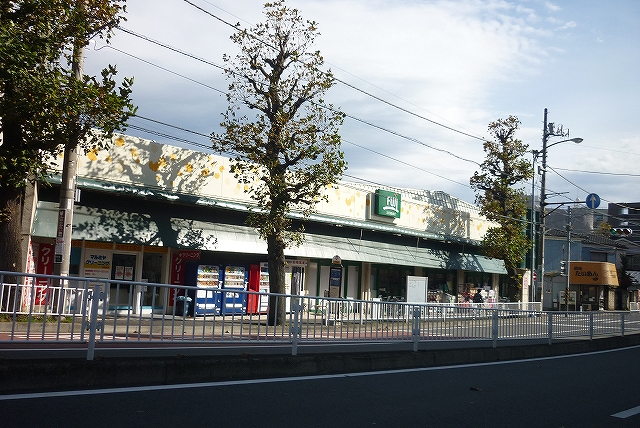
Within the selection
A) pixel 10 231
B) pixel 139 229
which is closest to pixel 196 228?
pixel 139 229

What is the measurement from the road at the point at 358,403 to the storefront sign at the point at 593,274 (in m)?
44.6

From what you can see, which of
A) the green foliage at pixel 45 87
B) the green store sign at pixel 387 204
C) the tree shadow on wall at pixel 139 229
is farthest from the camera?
the green store sign at pixel 387 204

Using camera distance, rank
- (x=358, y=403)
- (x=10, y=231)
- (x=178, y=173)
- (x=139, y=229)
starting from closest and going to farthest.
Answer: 1. (x=358, y=403)
2. (x=10, y=231)
3. (x=139, y=229)
4. (x=178, y=173)

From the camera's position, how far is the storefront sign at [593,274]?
170 ft

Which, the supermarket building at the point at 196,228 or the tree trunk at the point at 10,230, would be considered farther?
the supermarket building at the point at 196,228

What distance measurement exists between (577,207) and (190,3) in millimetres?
69143

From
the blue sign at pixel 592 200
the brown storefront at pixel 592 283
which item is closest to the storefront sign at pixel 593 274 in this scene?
the brown storefront at pixel 592 283

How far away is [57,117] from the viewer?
13.1 metres

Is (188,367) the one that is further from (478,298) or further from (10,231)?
(478,298)

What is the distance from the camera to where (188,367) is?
314 inches

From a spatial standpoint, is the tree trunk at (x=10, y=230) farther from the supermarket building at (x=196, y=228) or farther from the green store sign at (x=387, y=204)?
the green store sign at (x=387, y=204)

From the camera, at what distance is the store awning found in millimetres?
19328

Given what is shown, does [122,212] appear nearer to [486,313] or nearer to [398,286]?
[486,313]

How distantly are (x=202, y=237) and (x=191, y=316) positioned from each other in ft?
45.4
